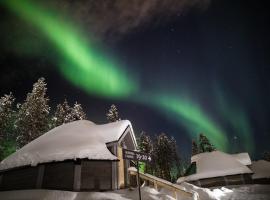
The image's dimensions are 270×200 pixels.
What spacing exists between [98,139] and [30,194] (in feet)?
21.5

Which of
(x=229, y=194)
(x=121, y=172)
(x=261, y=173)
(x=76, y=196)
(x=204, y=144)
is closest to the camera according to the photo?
(x=76, y=196)

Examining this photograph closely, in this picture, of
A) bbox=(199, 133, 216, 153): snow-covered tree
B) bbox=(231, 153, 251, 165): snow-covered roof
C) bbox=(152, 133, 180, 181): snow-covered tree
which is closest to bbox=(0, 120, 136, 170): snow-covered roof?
bbox=(231, 153, 251, 165): snow-covered roof

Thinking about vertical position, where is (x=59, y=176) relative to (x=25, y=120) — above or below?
below

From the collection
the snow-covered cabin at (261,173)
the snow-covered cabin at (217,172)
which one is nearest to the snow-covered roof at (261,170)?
the snow-covered cabin at (261,173)

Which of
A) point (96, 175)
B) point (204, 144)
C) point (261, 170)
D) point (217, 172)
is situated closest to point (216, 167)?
point (217, 172)

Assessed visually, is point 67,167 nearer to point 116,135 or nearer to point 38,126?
point 116,135

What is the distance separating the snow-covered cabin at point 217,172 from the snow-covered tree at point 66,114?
2504 cm

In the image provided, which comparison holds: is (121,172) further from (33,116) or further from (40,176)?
(33,116)

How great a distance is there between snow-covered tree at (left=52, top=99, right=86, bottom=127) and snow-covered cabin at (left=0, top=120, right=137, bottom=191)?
89.8 ft

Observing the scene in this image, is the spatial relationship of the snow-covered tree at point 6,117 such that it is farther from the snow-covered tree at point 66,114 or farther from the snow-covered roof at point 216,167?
the snow-covered roof at point 216,167

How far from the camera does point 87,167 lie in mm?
16422

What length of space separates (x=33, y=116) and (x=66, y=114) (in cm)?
994

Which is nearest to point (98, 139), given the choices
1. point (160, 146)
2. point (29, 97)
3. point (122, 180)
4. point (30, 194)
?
point (122, 180)

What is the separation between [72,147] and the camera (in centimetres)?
1650
